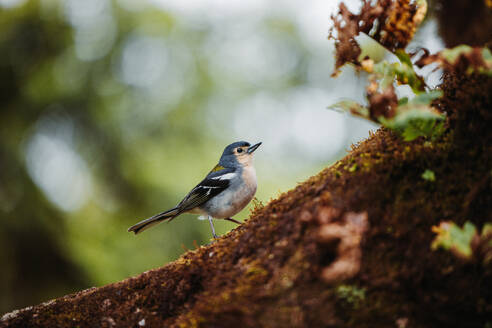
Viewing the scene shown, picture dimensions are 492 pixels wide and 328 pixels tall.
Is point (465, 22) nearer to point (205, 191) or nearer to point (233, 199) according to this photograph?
point (233, 199)

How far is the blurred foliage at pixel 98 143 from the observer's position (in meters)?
10.0

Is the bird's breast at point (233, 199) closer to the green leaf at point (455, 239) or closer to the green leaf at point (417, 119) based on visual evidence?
the green leaf at point (417, 119)

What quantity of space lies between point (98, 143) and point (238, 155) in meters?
6.38

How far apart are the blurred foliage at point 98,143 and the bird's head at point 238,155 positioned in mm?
4130

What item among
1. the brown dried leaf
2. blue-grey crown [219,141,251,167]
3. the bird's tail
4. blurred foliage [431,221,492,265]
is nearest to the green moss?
blurred foliage [431,221,492,265]

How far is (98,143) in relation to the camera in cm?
1084

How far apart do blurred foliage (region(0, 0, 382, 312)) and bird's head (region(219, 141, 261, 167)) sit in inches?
163

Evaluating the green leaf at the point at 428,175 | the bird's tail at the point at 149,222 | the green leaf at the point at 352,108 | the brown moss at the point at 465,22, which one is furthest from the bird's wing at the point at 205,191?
the green leaf at the point at 428,175

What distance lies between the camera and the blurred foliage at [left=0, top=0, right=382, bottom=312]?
1005 cm

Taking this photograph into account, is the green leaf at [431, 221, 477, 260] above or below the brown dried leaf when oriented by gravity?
below

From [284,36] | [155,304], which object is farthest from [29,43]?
[155,304]

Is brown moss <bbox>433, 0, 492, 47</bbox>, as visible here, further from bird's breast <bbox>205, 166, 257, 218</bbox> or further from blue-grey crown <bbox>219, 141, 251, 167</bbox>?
blue-grey crown <bbox>219, 141, 251, 167</bbox>

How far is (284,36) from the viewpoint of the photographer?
15305 mm

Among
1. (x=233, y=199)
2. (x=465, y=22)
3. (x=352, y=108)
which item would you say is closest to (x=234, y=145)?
(x=233, y=199)
